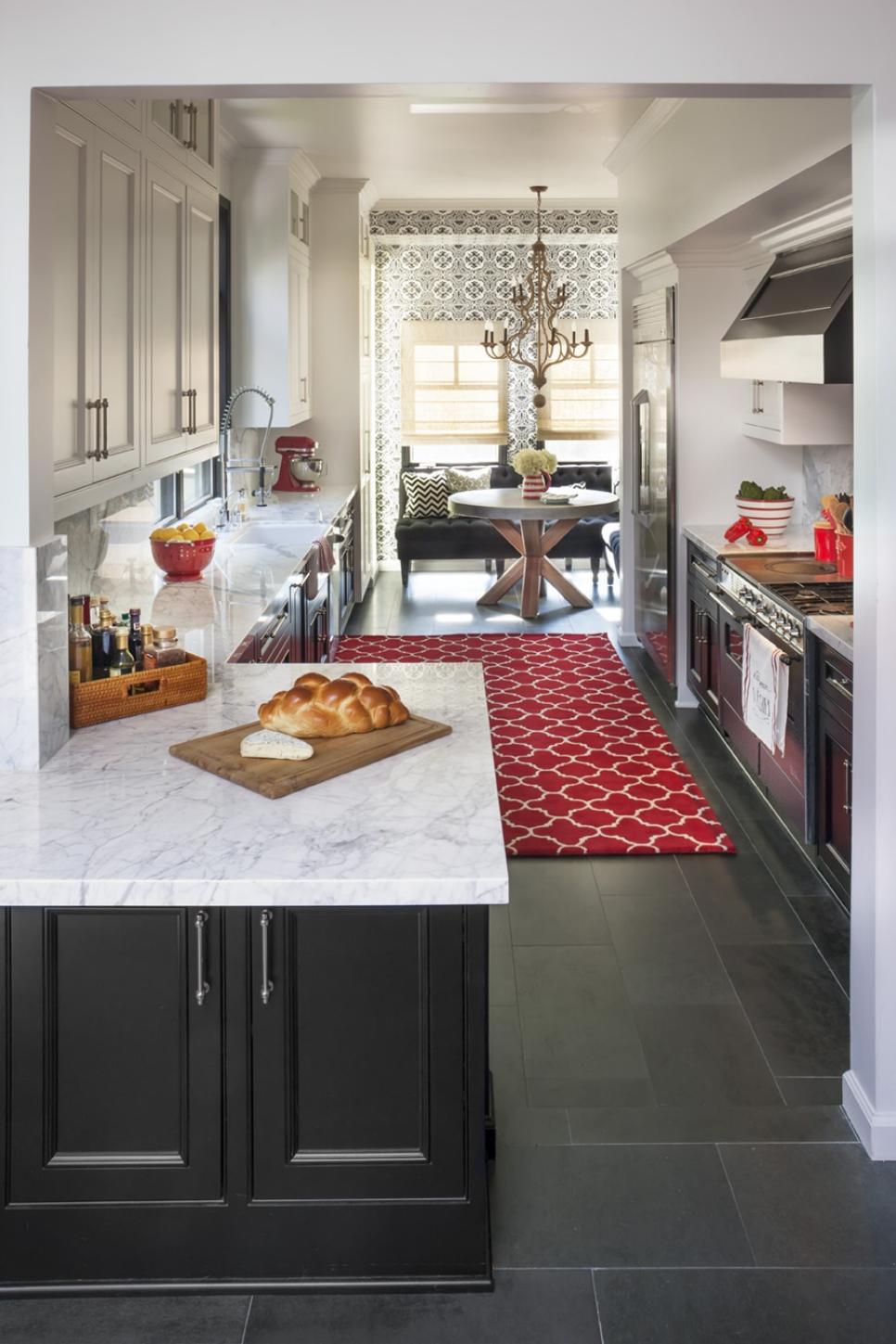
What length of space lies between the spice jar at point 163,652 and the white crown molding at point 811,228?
3012mm

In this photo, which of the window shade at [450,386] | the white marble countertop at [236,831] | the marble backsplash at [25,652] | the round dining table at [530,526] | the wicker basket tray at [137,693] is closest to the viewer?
the white marble countertop at [236,831]

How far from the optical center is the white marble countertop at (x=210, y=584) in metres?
3.91

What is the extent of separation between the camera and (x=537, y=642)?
8.34 metres

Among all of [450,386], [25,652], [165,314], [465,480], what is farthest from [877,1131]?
[450,386]

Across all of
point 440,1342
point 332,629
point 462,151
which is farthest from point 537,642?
point 440,1342

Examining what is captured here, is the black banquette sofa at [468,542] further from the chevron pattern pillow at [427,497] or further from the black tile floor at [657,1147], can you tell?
the black tile floor at [657,1147]

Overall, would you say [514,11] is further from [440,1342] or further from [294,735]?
[440,1342]

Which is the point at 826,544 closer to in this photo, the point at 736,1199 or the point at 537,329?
the point at 736,1199

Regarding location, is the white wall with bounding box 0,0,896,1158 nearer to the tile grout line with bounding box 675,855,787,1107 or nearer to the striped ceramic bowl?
the tile grout line with bounding box 675,855,787,1107

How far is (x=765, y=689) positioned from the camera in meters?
4.68

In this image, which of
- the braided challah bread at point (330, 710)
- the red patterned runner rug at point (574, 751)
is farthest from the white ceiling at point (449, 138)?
the braided challah bread at point (330, 710)

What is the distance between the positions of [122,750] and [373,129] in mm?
5885

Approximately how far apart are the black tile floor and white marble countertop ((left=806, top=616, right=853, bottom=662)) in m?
0.85

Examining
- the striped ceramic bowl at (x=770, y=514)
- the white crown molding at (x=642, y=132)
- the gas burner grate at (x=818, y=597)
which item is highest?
the white crown molding at (x=642, y=132)
